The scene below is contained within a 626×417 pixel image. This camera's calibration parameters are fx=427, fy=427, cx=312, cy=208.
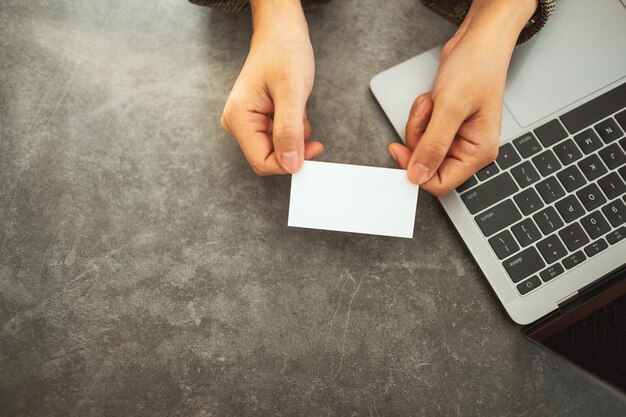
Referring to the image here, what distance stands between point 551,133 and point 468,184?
152 mm

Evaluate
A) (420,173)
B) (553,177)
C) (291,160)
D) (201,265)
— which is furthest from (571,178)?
(201,265)

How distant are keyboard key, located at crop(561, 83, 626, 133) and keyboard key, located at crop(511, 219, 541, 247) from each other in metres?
0.16

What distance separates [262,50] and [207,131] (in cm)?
17

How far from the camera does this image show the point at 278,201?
2.29ft

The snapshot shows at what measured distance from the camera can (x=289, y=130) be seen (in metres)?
0.59

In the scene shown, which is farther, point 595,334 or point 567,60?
point 567,60

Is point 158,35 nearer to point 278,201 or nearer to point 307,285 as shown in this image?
point 278,201

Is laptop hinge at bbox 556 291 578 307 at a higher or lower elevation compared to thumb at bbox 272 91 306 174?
lower

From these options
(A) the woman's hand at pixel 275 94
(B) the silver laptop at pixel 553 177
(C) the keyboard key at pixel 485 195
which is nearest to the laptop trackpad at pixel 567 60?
(B) the silver laptop at pixel 553 177

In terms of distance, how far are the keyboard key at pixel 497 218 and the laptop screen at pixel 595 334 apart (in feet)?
0.47

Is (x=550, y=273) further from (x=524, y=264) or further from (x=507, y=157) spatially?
(x=507, y=157)

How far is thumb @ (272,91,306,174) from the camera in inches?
23.3

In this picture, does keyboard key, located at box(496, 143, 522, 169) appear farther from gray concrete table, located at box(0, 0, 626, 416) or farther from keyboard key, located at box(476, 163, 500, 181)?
gray concrete table, located at box(0, 0, 626, 416)

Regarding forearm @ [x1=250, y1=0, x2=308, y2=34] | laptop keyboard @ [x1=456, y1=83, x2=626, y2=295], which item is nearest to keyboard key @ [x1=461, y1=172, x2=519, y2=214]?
laptop keyboard @ [x1=456, y1=83, x2=626, y2=295]
